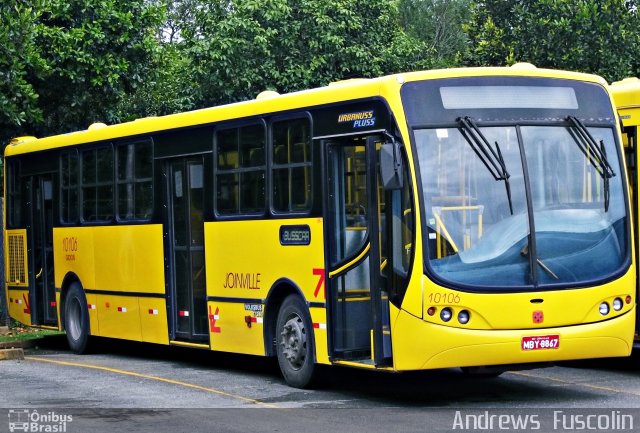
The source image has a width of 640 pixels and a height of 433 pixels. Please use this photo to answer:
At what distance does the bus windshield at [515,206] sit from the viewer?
12602 mm

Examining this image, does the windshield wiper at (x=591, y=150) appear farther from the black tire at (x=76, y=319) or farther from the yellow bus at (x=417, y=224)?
the black tire at (x=76, y=319)

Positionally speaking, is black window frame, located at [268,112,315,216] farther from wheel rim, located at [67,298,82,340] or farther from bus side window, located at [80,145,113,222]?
wheel rim, located at [67,298,82,340]

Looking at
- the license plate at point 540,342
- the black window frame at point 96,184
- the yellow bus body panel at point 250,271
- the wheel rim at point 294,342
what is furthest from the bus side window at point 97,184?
Answer: the license plate at point 540,342

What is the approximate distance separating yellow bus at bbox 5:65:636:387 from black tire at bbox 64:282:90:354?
11.4 feet

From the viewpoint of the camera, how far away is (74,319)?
66.6 ft

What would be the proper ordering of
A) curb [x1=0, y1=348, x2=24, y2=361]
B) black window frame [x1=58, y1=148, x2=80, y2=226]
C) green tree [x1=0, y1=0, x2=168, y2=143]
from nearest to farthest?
curb [x1=0, y1=348, x2=24, y2=361] < black window frame [x1=58, y1=148, x2=80, y2=226] < green tree [x1=0, y1=0, x2=168, y2=143]

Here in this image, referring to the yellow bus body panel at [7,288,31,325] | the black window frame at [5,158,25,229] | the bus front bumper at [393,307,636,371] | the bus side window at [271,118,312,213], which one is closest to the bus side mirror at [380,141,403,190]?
the bus front bumper at [393,307,636,371]

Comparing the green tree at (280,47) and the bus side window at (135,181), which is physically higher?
the green tree at (280,47)

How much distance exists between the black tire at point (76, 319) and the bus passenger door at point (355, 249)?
686 centimetres

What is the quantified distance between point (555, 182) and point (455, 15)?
53291 mm

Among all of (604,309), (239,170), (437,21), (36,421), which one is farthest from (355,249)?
(437,21)

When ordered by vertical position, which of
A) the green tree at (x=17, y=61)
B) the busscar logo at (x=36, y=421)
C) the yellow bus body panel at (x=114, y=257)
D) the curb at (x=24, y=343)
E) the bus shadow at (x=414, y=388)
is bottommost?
the bus shadow at (x=414, y=388)

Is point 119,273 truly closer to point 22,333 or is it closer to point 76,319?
point 76,319

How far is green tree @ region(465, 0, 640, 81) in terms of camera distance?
2984cm
